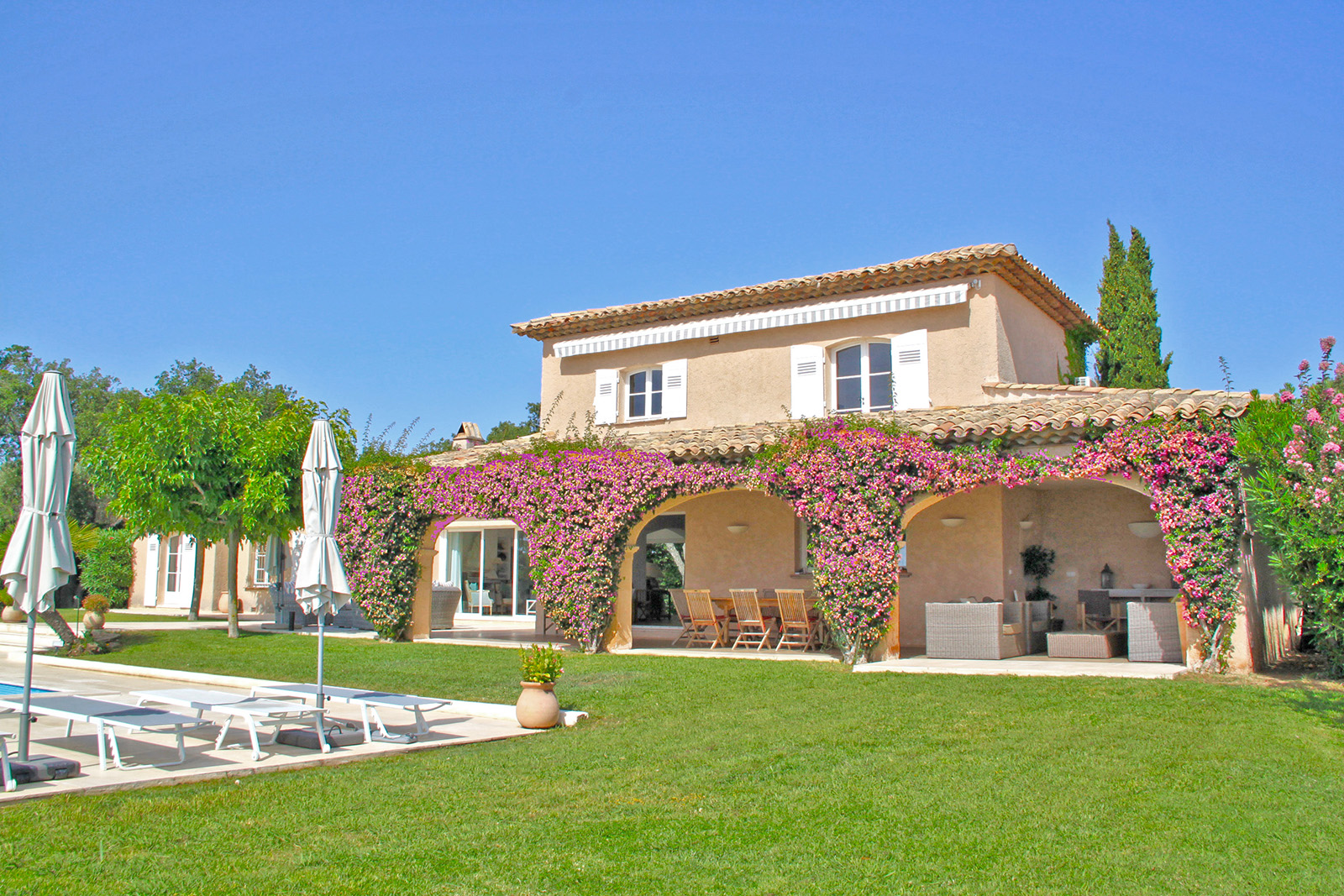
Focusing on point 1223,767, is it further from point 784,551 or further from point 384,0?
point 384,0

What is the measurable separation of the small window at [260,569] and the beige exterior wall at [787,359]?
42.4ft

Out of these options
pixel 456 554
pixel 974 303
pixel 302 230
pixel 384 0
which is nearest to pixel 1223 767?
pixel 974 303

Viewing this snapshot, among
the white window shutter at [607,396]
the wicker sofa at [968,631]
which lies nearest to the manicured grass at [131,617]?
the white window shutter at [607,396]

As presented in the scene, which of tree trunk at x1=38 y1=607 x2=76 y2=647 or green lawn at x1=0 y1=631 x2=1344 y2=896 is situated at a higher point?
tree trunk at x1=38 y1=607 x2=76 y2=647

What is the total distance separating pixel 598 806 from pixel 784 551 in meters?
11.1

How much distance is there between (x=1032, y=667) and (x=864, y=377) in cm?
643

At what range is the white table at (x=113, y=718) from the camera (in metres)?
6.69

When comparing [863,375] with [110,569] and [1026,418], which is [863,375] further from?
[110,569]

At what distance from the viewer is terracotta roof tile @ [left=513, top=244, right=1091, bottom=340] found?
1568 cm

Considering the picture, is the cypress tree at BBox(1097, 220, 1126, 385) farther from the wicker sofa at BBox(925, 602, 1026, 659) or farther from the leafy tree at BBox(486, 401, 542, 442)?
the leafy tree at BBox(486, 401, 542, 442)

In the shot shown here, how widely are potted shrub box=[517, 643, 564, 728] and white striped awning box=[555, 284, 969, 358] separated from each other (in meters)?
9.55

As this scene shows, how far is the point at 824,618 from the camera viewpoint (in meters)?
13.8

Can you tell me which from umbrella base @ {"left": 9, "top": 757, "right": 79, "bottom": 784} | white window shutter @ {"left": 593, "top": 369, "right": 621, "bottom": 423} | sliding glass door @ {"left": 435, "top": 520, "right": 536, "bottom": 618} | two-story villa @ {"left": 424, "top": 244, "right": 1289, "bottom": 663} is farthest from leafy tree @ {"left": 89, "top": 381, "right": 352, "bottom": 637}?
umbrella base @ {"left": 9, "top": 757, "right": 79, "bottom": 784}

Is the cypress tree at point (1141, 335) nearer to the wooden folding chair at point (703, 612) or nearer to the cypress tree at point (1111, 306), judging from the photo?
the cypress tree at point (1111, 306)
